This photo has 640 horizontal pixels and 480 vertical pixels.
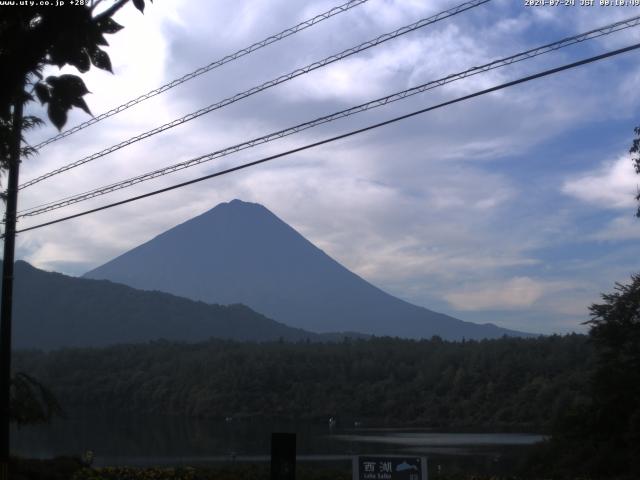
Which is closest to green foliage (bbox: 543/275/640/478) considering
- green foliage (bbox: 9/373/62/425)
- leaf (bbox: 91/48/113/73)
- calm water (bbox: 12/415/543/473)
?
calm water (bbox: 12/415/543/473)

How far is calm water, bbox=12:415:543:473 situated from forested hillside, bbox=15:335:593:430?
15.1 metres

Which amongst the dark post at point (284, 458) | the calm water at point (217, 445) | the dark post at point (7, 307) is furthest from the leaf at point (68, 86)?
the calm water at point (217, 445)

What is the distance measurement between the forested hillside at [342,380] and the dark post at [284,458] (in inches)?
1997

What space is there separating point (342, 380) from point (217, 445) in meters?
43.6

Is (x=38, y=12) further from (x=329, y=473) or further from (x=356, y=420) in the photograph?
(x=356, y=420)

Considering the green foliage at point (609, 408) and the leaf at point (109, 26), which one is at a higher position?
the leaf at point (109, 26)

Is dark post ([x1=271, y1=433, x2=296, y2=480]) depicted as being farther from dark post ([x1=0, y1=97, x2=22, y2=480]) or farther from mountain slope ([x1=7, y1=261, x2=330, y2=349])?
mountain slope ([x1=7, y1=261, x2=330, y2=349])

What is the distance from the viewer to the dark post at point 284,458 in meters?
12.0

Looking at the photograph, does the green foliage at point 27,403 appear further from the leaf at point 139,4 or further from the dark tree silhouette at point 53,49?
the leaf at point 139,4

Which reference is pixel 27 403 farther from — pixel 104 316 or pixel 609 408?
pixel 104 316

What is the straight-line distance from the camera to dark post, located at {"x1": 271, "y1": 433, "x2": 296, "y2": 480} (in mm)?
11961

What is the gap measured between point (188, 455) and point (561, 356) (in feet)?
137

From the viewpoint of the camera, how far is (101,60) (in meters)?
6.11

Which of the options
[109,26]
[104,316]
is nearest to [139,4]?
[109,26]
